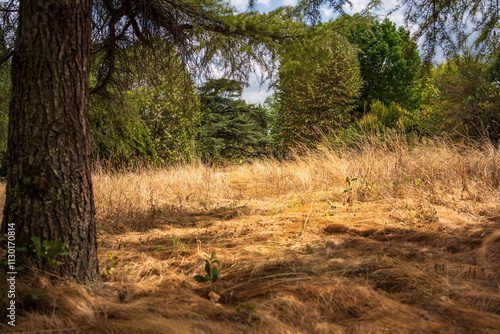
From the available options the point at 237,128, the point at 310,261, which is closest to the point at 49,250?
the point at 310,261

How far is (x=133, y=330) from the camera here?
1.32m

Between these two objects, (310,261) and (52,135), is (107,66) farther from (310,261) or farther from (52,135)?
(310,261)

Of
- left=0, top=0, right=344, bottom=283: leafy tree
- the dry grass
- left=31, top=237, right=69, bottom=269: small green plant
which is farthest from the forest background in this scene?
left=31, top=237, right=69, bottom=269: small green plant

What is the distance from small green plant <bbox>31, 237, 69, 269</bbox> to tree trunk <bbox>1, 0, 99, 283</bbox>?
0.07 meters

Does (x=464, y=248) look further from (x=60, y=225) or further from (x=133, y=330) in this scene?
(x=60, y=225)

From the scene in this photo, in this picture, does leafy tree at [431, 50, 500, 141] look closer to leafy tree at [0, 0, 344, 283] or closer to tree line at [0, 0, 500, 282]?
tree line at [0, 0, 500, 282]

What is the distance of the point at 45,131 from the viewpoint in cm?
173

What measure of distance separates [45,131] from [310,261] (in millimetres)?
1824

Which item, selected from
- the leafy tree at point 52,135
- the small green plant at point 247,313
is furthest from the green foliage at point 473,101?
the leafy tree at point 52,135

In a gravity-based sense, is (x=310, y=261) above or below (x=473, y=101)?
below

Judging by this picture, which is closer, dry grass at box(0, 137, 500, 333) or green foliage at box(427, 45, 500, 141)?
dry grass at box(0, 137, 500, 333)

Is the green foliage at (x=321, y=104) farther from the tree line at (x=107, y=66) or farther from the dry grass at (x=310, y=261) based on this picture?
the dry grass at (x=310, y=261)

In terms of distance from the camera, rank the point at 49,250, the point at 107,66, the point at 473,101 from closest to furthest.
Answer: the point at 49,250, the point at 107,66, the point at 473,101

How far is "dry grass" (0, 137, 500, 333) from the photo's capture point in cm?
143
